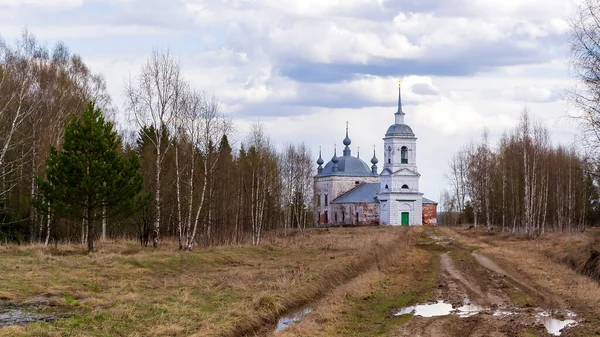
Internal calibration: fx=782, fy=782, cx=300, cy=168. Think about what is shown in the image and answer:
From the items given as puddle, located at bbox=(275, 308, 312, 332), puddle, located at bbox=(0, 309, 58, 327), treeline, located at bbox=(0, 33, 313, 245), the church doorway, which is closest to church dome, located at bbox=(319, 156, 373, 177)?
the church doorway

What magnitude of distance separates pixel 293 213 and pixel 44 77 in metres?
52.4

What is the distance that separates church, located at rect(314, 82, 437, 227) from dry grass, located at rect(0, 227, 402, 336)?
60.6 meters

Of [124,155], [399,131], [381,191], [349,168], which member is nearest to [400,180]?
[381,191]

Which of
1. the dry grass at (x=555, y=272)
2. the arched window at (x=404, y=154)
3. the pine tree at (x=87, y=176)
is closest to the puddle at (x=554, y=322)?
the dry grass at (x=555, y=272)

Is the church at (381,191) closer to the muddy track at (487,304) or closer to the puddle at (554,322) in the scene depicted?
the muddy track at (487,304)

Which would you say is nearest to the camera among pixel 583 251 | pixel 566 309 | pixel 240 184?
pixel 566 309

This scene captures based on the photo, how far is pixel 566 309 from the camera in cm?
1962

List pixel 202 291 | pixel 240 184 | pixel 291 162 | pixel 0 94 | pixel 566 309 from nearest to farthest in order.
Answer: pixel 566 309 < pixel 202 291 < pixel 0 94 < pixel 240 184 < pixel 291 162

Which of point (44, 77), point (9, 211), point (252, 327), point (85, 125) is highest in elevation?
point (44, 77)

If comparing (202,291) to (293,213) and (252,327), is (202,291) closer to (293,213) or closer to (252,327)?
(252,327)

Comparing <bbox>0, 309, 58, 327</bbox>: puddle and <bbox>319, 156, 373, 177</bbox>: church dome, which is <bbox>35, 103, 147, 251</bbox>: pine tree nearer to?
<bbox>0, 309, 58, 327</bbox>: puddle

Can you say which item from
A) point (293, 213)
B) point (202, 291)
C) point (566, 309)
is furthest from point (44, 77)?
point (293, 213)

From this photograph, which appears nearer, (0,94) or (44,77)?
(0,94)

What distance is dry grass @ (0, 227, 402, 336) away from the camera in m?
15.8
